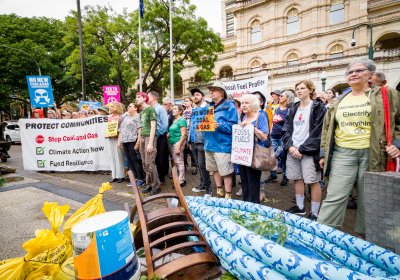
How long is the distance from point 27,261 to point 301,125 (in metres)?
3.34

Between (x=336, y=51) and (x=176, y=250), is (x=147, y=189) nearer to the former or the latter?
(x=176, y=250)

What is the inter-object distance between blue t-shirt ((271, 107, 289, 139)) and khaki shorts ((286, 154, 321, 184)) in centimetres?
184

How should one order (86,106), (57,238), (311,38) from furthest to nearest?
(311,38)
(86,106)
(57,238)

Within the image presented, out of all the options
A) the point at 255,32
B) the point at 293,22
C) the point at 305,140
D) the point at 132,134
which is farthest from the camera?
the point at 255,32

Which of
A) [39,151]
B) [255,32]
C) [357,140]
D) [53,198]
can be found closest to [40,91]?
[39,151]

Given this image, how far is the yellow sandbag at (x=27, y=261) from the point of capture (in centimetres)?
161

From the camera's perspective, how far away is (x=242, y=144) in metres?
3.62

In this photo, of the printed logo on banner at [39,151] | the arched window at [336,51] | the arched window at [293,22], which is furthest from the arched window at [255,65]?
the printed logo on banner at [39,151]

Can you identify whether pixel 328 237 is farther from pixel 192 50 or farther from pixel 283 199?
pixel 192 50

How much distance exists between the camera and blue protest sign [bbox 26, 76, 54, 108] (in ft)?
33.1

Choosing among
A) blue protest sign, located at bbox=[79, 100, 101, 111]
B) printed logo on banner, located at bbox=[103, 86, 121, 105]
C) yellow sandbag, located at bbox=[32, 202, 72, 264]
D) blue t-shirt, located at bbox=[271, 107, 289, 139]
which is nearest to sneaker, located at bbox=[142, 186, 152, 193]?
blue t-shirt, located at bbox=[271, 107, 289, 139]

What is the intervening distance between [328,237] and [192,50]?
24583 mm

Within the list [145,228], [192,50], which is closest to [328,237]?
[145,228]

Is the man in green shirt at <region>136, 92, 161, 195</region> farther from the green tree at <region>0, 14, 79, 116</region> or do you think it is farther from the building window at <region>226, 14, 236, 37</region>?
the building window at <region>226, 14, 236, 37</region>
